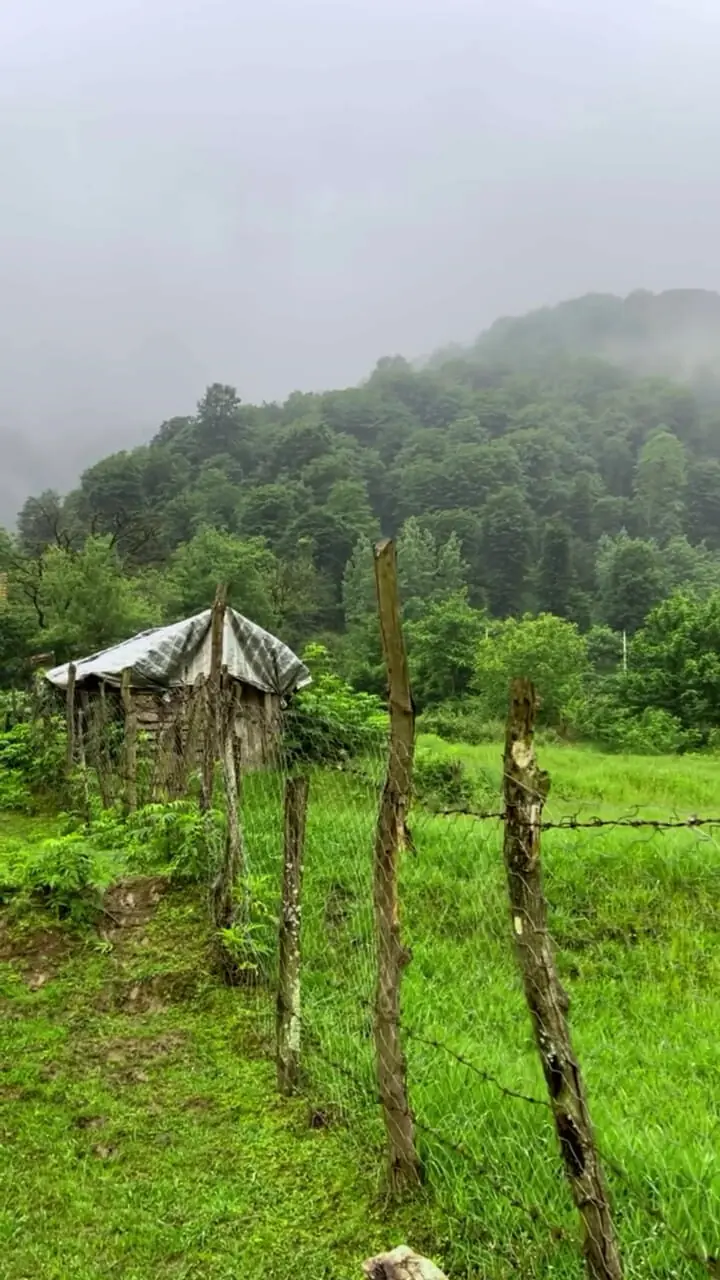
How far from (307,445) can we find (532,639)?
147 feet

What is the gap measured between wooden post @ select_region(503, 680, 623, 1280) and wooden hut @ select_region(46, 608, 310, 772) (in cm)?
881

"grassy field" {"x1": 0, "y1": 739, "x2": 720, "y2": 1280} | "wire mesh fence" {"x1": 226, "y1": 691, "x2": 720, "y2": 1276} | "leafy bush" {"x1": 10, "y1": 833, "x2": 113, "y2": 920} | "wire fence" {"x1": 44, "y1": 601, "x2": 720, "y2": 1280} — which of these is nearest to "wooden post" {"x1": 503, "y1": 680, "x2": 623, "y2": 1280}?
"wire fence" {"x1": 44, "y1": 601, "x2": 720, "y2": 1280}

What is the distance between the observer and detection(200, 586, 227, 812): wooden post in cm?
510

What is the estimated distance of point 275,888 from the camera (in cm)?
517

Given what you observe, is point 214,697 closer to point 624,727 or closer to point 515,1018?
point 515,1018

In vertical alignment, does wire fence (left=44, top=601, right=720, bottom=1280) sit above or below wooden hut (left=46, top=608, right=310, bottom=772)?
below

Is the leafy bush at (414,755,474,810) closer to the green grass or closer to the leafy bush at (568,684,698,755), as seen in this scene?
the green grass

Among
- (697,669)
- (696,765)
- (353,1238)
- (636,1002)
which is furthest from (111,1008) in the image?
(697,669)

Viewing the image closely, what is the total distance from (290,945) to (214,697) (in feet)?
6.81

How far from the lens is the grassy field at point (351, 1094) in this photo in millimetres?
2508

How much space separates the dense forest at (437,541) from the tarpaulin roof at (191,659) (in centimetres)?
1145

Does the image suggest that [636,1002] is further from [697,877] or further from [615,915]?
[697,877]

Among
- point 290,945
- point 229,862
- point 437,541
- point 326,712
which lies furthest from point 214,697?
point 437,541

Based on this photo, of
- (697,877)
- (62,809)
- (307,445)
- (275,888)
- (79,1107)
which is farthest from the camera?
(307,445)
